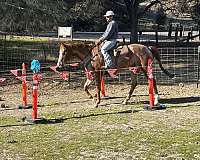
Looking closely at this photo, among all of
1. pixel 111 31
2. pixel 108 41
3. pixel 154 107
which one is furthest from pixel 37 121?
pixel 111 31

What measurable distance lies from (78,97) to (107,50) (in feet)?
7.45

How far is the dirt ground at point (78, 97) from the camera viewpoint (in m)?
13.6

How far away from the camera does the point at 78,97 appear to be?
50.1 feet

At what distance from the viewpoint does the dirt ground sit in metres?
13.6

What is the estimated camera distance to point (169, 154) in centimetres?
865

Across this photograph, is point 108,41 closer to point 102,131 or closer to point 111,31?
point 111,31

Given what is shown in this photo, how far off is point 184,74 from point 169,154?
462 inches

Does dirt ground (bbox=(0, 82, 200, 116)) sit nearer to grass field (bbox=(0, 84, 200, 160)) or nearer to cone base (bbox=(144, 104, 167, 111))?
grass field (bbox=(0, 84, 200, 160))

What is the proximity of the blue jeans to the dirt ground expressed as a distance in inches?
44.6

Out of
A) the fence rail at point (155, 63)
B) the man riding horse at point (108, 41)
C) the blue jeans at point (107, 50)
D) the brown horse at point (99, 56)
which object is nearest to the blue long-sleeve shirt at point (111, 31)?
the man riding horse at point (108, 41)

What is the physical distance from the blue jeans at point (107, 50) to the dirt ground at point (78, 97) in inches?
44.6

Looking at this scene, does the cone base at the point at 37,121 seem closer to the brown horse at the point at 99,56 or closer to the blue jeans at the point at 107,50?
the brown horse at the point at 99,56

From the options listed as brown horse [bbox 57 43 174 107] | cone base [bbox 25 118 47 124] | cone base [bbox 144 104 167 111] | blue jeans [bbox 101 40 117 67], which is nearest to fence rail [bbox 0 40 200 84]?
brown horse [bbox 57 43 174 107]

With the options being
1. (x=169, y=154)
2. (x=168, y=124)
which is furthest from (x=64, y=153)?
(x=168, y=124)
